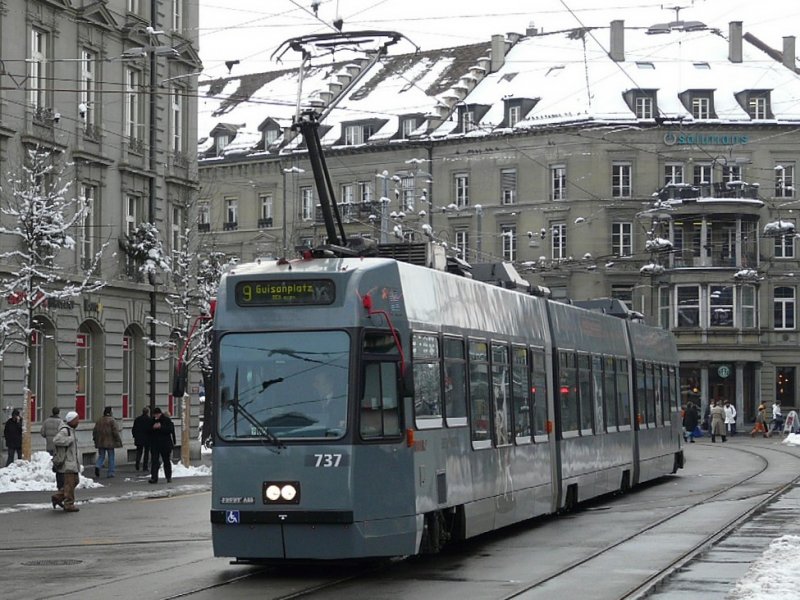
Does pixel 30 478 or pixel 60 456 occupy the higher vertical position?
pixel 60 456

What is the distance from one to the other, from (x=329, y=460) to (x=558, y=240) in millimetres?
61613

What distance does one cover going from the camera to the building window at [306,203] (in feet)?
254

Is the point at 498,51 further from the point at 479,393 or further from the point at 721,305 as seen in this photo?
the point at 479,393

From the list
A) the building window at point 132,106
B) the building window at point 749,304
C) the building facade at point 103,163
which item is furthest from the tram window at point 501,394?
the building window at point 749,304

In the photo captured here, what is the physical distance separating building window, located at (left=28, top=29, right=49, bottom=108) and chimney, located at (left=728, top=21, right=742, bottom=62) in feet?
151

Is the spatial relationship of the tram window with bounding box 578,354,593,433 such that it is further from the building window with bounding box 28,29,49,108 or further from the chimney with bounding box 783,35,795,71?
the chimney with bounding box 783,35,795,71

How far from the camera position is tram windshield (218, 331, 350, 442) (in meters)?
14.4

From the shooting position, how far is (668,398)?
30797 mm

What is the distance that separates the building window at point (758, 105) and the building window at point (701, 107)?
6.12ft

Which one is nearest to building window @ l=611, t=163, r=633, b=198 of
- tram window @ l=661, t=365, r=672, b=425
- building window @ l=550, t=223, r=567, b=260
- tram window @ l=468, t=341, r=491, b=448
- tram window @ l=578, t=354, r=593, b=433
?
building window @ l=550, t=223, r=567, b=260

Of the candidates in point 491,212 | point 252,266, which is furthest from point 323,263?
point 491,212

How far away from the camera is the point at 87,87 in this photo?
40219 millimetres

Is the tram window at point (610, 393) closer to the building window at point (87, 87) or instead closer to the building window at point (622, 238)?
the building window at point (87, 87)

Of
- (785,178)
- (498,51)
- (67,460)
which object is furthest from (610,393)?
(498,51)
